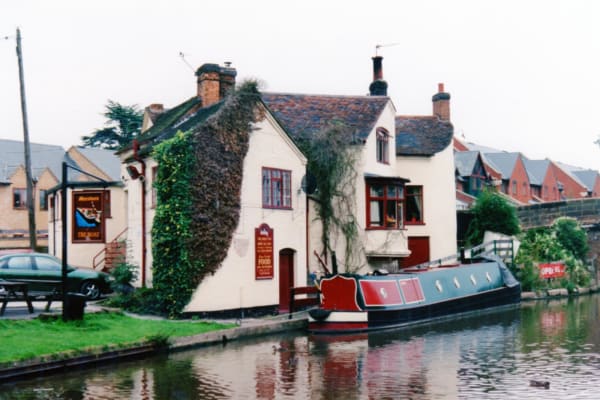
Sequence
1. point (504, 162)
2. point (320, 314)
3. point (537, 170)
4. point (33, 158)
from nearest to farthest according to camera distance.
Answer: point (320, 314)
point (33, 158)
point (504, 162)
point (537, 170)

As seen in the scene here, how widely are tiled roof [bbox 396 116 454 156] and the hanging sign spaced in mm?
12152

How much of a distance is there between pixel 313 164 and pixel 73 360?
13.5m

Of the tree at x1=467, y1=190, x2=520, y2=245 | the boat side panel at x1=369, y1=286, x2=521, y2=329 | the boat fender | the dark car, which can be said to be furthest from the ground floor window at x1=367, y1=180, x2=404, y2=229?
the dark car

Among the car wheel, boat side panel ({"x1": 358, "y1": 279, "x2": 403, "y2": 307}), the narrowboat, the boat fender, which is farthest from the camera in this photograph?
the car wheel

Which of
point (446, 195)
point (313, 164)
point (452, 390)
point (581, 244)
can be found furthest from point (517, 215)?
point (452, 390)

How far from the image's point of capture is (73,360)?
14070 mm

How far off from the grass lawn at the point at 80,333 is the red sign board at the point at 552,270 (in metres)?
20.7

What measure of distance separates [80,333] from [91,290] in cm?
723

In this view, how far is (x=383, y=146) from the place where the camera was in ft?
A: 94.0

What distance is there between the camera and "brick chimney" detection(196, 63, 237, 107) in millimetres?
25172

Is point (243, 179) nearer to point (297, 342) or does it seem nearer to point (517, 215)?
point (297, 342)

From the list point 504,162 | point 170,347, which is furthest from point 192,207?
point 504,162

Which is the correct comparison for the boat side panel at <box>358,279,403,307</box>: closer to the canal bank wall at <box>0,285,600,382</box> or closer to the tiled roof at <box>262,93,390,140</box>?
the canal bank wall at <box>0,285,600,382</box>

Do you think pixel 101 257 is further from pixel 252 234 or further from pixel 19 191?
pixel 19 191
